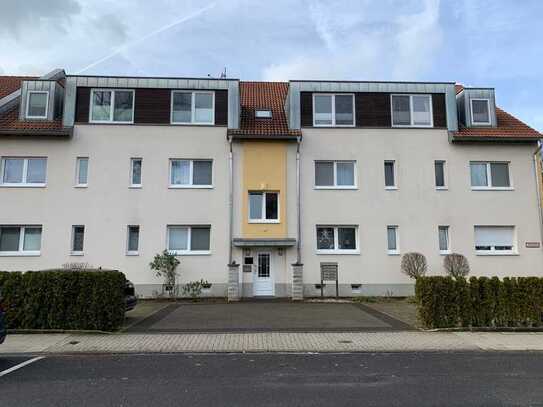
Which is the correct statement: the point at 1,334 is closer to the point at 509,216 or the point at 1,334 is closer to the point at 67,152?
the point at 67,152

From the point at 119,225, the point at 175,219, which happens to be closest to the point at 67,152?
the point at 119,225

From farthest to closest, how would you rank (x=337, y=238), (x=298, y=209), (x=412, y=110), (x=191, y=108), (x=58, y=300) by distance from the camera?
1. (x=412, y=110)
2. (x=191, y=108)
3. (x=337, y=238)
4. (x=298, y=209)
5. (x=58, y=300)

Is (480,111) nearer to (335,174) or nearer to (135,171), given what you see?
(335,174)

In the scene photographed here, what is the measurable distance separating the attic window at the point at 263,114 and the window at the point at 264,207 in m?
3.78

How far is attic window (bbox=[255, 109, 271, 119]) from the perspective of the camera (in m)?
20.1

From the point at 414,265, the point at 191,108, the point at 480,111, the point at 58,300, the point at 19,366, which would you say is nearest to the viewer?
the point at 19,366

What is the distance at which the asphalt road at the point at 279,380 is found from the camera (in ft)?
18.4

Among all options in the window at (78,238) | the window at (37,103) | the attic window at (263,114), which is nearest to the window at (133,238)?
the window at (78,238)

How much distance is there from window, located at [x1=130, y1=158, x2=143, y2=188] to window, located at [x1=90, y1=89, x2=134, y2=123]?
1.65m

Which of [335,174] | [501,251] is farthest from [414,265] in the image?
[335,174]

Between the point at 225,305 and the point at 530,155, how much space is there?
46.5 feet

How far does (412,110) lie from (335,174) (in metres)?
4.33

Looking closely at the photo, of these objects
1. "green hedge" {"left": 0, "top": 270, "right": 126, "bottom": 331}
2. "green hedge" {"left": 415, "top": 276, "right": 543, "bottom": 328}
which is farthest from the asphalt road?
"green hedge" {"left": 415, "top": 276, "right": 543, "bottom": 328}

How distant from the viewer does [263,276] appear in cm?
1795
